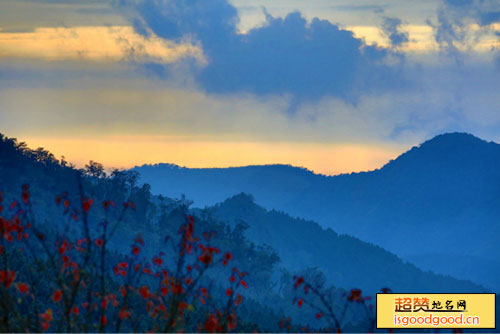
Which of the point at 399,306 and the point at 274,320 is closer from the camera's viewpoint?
the point at 399,306

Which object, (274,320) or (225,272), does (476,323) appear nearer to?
(274,320)

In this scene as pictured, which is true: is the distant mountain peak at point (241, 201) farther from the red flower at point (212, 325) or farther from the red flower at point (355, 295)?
the red flower at point (212, 325)

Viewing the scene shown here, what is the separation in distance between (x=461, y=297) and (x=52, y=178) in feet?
256

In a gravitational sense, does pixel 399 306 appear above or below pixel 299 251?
below

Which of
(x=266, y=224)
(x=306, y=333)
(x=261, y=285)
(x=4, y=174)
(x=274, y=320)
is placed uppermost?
(x=266, y=224)

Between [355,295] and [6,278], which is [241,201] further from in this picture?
[6,278]

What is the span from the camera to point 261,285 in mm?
105312

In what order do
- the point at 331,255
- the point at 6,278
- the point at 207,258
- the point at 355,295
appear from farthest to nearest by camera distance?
the point at 331,255 → the point at 355,295 → the point at 207,258 → the point at 6,278

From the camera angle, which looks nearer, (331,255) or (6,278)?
(6,278)

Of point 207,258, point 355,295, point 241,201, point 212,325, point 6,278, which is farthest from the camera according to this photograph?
point 241,201

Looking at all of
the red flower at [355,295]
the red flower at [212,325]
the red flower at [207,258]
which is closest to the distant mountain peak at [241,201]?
the red flower at [355,295]

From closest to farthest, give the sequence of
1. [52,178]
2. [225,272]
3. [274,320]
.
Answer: [274,320] → [52,178] → [225,272]

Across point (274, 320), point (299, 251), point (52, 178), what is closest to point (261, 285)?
point (52, 178)

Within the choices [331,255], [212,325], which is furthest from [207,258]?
[331,255]
